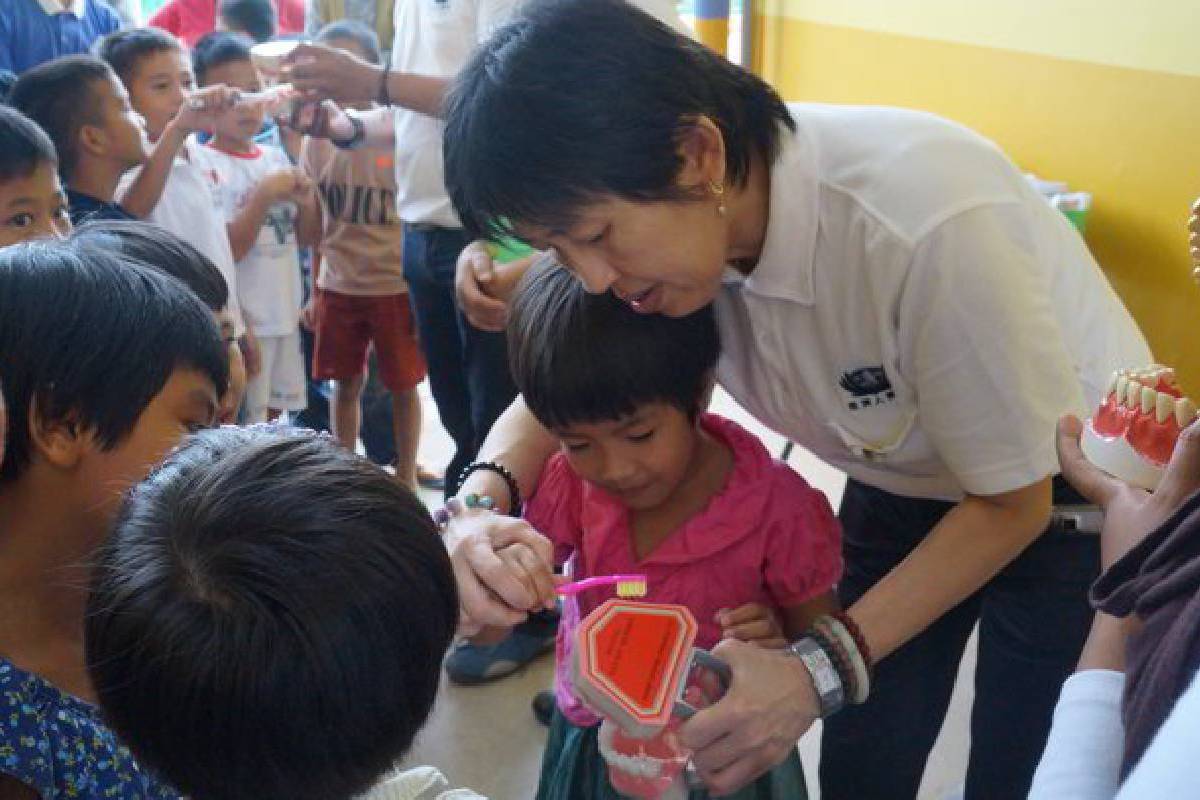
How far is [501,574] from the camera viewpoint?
98cm

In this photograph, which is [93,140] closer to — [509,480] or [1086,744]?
[509,480]

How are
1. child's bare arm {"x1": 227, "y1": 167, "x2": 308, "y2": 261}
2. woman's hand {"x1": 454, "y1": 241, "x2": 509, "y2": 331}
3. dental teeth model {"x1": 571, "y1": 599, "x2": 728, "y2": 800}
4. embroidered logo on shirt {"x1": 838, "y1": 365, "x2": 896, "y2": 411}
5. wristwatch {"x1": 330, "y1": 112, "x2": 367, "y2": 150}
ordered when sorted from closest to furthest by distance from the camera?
dental teeth model {"x1": 571, "y1": 599, "x2": 728, "y2": 800}
embroidered logo on shirt {"x1": 838, "y1": 365, "x2": 896, "y2": 411}
woman's hand {"x1": 454, "y1": 241, "x2": 509, "y2": 331}
child's bare arm {"x1": 227, "y1": 167, "x2": 308, "y2": 261}
wristwatch {"x1": 330, "y1": 112, "x2": 367, "y2": 150}

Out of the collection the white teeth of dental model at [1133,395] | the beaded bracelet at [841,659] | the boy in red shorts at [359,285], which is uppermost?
the white teeth of dental model at [1133,395]

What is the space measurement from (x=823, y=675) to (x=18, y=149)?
1.55 m

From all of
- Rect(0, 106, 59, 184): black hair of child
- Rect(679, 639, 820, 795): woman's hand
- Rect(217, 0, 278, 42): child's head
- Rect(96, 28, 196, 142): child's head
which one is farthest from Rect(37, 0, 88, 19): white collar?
Rect(679, 639, 820, 795): woman's hand

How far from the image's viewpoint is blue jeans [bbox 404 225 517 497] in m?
2.23

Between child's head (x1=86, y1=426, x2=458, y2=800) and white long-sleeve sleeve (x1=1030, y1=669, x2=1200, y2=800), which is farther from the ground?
child's head (x1=86, y1=426, x2=458, y2=800)

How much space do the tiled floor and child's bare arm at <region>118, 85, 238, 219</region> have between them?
1264 millimetres

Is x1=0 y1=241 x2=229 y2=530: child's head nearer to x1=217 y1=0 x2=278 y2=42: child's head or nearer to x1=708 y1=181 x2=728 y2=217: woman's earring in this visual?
x1=708 y1=181 x2=728 y2=217: woman's earring

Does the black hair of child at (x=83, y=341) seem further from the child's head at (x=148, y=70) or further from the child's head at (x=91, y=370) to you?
the child's head at (x=148, y=70)

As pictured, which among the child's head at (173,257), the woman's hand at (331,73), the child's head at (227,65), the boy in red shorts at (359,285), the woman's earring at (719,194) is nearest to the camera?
the woman's earring at (719,194)

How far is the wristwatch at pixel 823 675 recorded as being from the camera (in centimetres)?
105

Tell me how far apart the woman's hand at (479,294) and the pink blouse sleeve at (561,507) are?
35cm

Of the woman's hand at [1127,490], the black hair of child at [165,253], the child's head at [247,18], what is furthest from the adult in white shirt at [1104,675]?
the child's head at [247,18]
